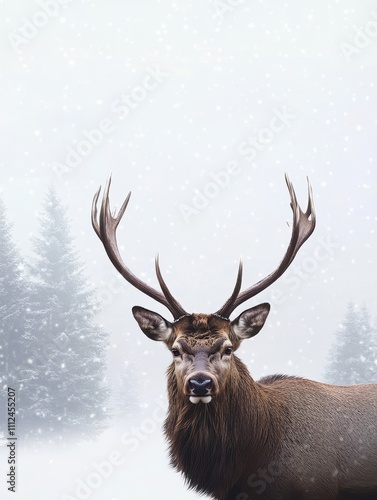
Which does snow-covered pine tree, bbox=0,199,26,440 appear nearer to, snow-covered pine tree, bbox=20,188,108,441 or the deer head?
snow-covered pine tree, bbox=20,188,108,441

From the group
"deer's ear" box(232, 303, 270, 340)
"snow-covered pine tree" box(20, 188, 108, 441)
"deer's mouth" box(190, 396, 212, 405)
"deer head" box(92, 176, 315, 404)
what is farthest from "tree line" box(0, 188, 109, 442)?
"deer's mouth" box(190, 396, 212, 405)

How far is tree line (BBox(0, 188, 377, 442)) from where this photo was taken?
1770 centimetres

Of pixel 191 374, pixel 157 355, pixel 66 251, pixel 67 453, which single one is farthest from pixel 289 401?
pixel 157 355

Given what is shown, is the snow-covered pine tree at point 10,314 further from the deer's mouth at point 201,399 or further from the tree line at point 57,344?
the deer's mouth at point 201,399

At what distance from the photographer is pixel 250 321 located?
515cm

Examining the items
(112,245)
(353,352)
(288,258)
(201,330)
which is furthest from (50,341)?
(201,330)

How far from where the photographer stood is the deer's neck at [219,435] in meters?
4.94

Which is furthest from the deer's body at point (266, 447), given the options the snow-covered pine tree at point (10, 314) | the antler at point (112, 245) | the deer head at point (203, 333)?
the snow-covered pine tree at point (10, 314)

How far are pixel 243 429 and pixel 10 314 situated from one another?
45.6 ft

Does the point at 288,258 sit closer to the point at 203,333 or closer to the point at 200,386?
the point at 203,333

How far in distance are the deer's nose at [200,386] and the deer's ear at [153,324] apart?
2.11 feet

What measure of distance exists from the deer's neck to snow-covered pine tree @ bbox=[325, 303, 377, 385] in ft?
40.0

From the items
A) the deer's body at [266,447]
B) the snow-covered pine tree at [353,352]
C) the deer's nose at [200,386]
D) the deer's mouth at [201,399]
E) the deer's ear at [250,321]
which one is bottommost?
the snow-covered pine tree at [353,352]

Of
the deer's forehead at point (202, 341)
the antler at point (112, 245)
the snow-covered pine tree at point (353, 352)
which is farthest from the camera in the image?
the snow-covered pine tree at point (353, 352)
